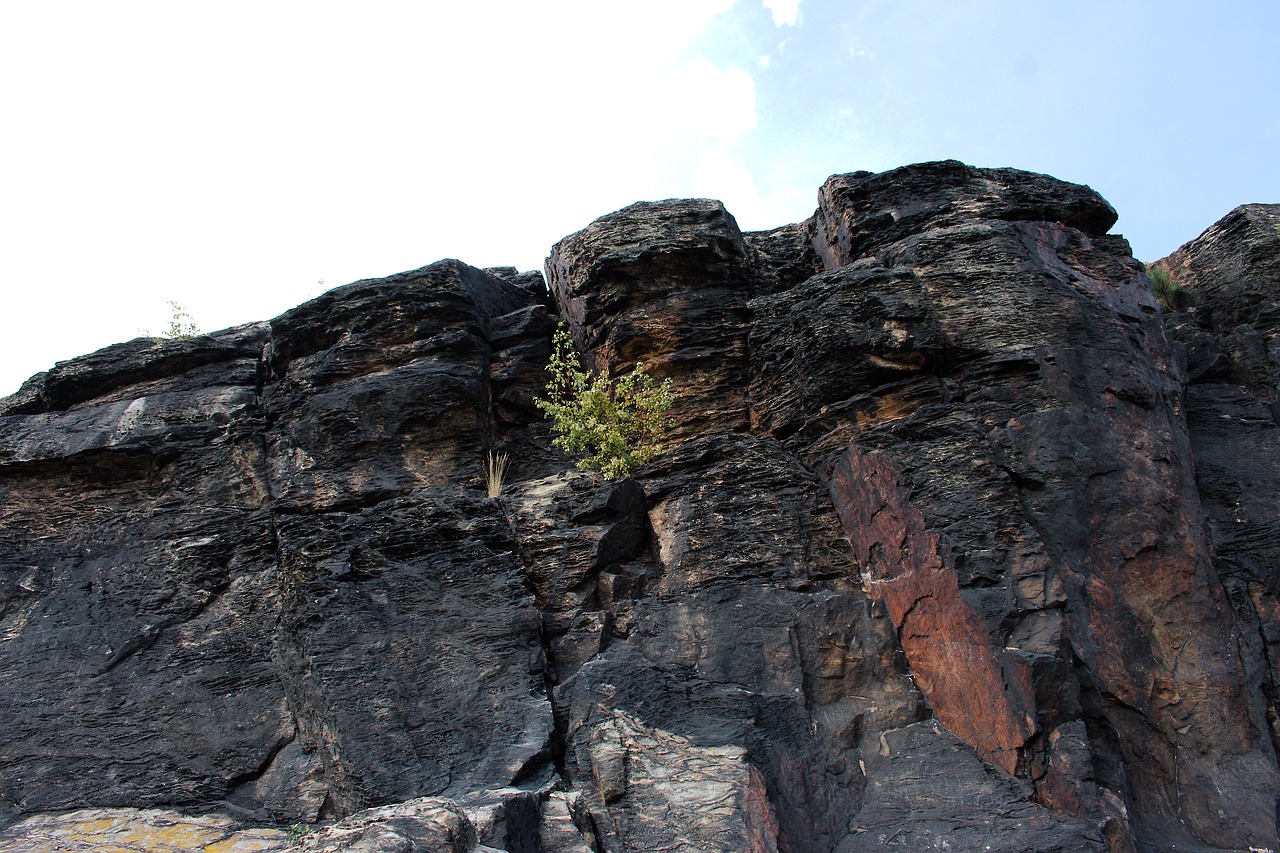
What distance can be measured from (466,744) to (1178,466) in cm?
801

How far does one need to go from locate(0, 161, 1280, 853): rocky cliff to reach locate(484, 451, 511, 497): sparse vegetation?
21 centimetres

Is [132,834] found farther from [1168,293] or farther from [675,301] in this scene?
[1168,293]

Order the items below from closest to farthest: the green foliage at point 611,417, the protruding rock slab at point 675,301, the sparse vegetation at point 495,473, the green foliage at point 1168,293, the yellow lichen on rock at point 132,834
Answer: the yellow lichen on rock at point 132,834, the green foliage at point 611,417, the sparse vegetation at point 495,473, the protruding rock slab at point 675,301, the green foliage at point 1168,293

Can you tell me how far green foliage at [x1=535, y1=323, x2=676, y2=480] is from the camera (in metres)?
11.0

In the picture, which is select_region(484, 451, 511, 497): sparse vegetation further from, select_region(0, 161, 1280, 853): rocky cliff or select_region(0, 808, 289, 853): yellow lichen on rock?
select_region(0, 808, 289, 853): yellow lichen on rock

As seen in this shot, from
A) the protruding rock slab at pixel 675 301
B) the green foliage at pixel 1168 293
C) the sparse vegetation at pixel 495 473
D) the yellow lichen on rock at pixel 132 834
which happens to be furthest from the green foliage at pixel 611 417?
the green foliage at pixel 1168 293

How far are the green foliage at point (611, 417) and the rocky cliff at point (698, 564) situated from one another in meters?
0.45

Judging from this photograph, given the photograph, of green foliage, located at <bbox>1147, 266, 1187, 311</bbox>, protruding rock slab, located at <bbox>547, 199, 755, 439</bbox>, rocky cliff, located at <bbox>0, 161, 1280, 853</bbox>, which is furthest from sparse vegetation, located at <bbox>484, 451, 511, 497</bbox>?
green foliage, located at <bbox>1147, 266, 1187, 311</bbox>

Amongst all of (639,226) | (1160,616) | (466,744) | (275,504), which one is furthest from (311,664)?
(1160,616)

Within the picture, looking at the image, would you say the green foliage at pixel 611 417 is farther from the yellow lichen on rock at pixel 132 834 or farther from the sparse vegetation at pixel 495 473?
the yellow lichen on rock at pixel 132 834

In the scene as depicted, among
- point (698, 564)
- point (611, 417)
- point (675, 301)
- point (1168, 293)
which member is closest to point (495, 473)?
point (611, 417)

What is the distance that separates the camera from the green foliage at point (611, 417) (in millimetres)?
10969

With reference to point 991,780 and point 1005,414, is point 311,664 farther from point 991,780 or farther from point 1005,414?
point 1005,414

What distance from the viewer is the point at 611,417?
11273 millimetres
